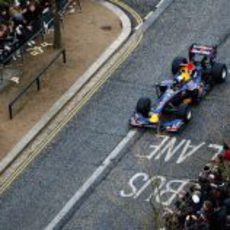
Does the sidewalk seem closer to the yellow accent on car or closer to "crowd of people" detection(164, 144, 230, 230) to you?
the yellow accent on car

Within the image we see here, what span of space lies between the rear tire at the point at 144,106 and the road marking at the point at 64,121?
2459 millimetres

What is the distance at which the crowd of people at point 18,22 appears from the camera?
3706 centimetres

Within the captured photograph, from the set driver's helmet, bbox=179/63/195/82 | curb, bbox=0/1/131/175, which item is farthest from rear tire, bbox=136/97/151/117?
curb, bbox=0/1/131/175

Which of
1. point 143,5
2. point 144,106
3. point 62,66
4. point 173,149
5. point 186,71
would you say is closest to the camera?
point 173,149

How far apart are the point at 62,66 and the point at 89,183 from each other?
7.36 m

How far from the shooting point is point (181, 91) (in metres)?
34.4

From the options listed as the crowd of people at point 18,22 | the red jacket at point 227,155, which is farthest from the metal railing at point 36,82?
the red jacket at point 227,155

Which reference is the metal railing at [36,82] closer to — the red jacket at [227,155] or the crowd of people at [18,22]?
the crowd of people at [18,22]

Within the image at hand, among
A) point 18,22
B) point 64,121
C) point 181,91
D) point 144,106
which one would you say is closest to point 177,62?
point 181,91

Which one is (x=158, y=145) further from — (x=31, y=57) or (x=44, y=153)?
(x=31, y=57)

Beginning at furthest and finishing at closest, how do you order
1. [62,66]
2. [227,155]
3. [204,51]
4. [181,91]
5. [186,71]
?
[62,66] → [204,51] → [186,71] → [181,91] → [227,155]

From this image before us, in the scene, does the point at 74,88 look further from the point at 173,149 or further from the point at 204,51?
the point at 173,149

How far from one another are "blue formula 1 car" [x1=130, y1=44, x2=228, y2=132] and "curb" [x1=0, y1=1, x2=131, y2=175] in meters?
2.83

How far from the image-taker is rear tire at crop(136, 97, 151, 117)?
3381 centimetres
